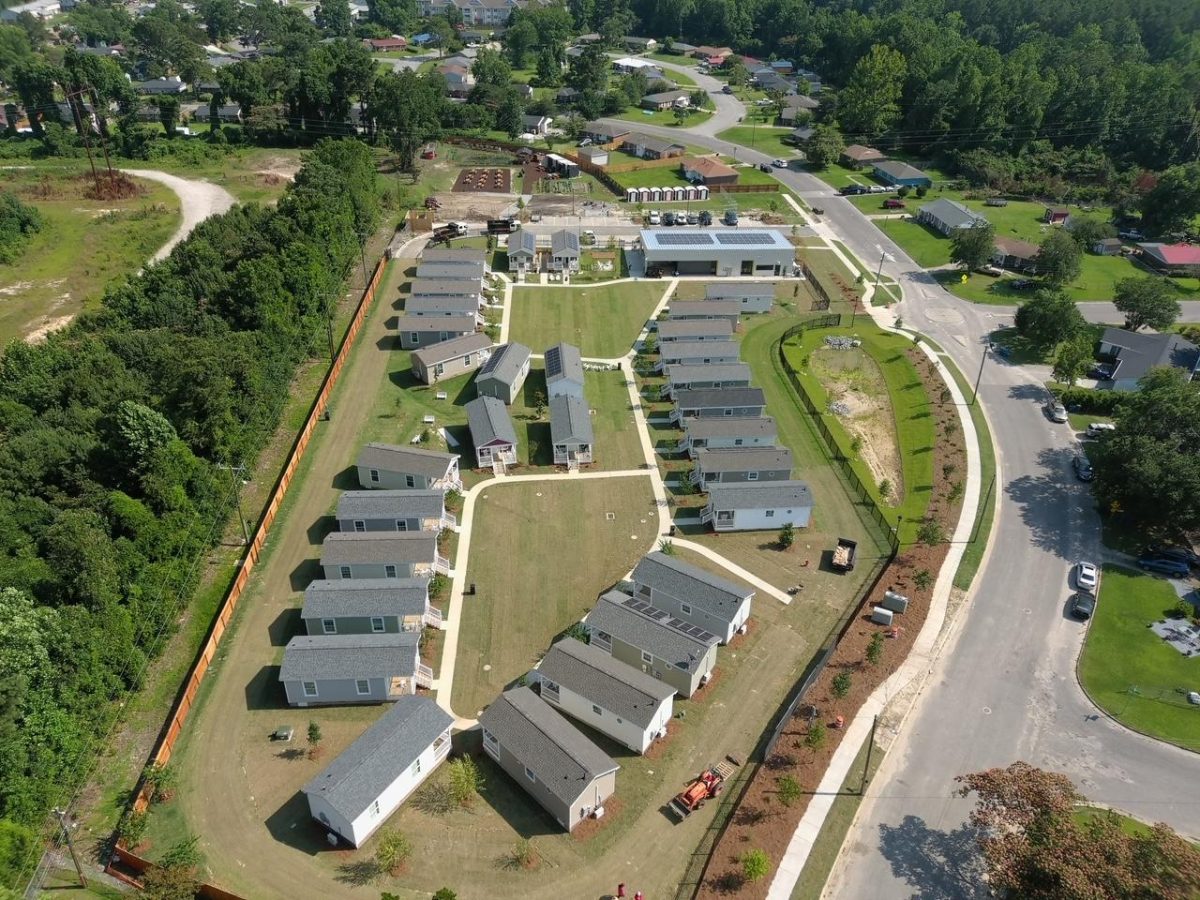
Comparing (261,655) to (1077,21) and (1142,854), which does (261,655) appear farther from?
(1077,21)

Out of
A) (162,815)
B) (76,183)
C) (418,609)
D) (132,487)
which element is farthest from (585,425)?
(76,183)

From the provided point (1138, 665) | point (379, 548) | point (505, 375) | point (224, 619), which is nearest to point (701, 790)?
point (379, 548)

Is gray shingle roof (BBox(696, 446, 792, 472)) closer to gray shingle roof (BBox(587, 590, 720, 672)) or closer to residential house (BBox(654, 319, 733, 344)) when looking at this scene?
gray shingle roof (BBox(587, 590, 720, 672))

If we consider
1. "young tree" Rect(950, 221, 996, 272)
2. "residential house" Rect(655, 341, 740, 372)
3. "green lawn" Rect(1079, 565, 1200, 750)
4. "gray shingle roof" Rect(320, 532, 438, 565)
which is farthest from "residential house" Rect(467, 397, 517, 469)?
"young tree" Rect(950, 221, 996, 272)

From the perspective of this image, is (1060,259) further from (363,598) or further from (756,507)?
(363,598)

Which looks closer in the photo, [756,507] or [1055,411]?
[756,507]

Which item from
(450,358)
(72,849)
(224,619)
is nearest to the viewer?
Result: (72,849)

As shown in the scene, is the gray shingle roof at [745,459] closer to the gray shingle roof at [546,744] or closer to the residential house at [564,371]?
the residential house at [564,371]
